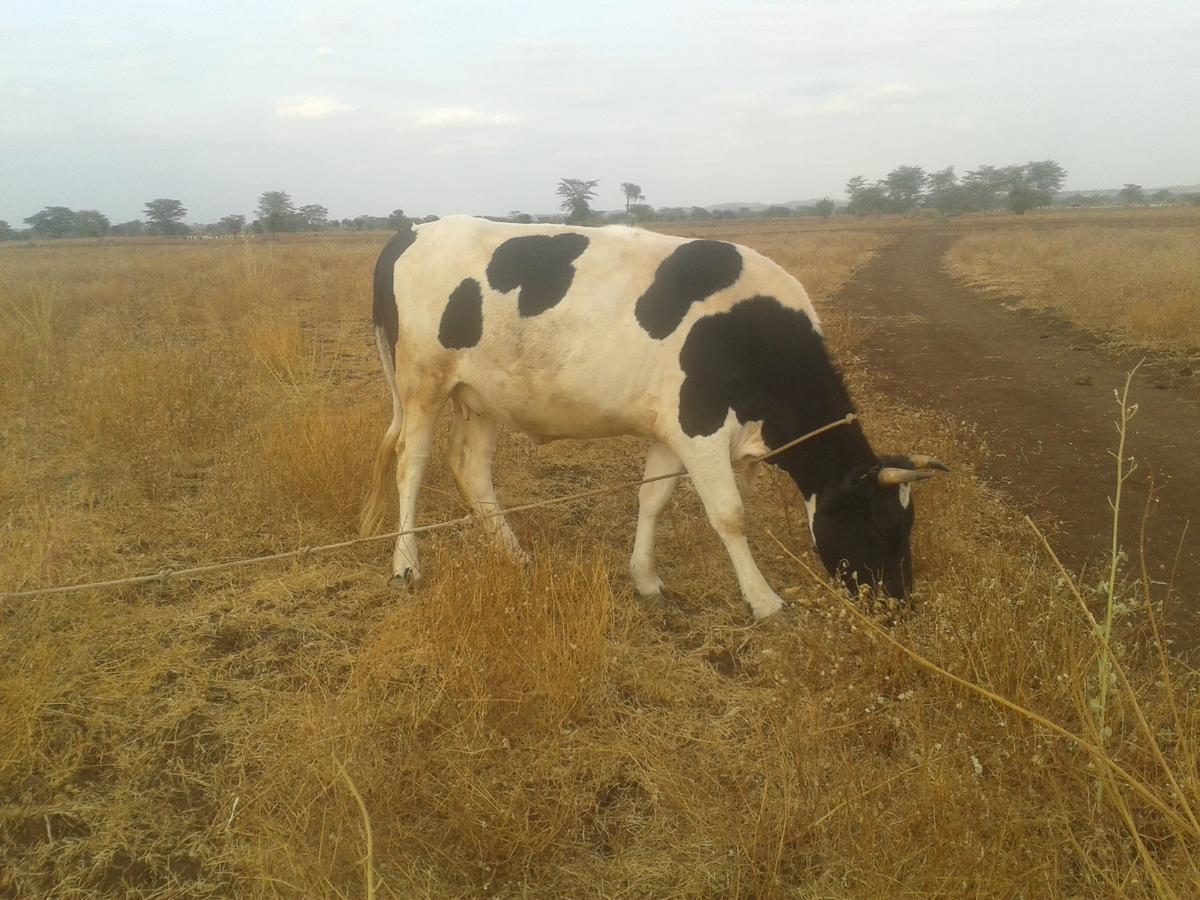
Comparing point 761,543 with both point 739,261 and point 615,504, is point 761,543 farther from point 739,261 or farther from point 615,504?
point 739,261

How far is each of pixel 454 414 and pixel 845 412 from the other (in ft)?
7.63

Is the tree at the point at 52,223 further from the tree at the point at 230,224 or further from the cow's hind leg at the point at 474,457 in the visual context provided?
the cow's hind leg at the point at 474,457

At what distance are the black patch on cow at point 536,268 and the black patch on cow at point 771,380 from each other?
763 millimetres

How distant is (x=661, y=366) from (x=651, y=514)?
83 centimetres

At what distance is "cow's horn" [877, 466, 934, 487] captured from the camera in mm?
3312

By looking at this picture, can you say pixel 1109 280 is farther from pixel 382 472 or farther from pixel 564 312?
pixel 382 472

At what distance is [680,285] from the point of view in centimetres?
378

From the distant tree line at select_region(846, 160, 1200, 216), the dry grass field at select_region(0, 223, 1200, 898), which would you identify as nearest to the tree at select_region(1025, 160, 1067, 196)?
the distant tree line at select_region(846, 160, 1200, 216)

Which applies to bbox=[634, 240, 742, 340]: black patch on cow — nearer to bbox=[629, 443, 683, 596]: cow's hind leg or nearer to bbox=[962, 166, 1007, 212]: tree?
bbox=[629, 443, 683, 596]: cow's hind leg

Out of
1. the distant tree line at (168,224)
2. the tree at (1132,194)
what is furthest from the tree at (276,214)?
the tree at (1132,194)

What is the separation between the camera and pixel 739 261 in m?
3.84

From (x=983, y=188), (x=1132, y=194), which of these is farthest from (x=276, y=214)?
(x=1132, y=194)

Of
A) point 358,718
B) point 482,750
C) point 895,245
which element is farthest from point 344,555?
point 895,245

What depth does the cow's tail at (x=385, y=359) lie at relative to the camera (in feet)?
14.3
